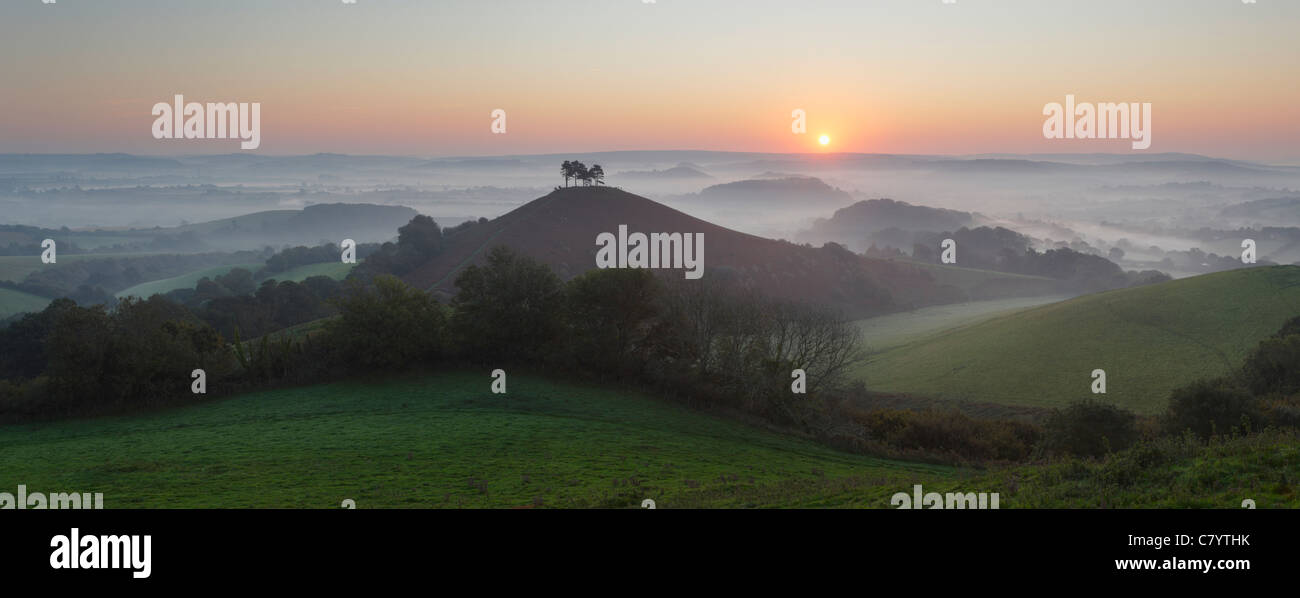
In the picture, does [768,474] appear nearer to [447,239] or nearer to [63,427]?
[63,427]

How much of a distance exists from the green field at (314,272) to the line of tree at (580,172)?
55610mm

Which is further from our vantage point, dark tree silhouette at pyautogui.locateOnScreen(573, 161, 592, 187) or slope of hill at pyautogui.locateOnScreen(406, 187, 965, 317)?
dark tree silhouette at pyautogui.locateOnScreen(573, 161, 592, 187)

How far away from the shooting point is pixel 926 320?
14600 centimetres

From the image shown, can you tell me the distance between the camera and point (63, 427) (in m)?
38.0

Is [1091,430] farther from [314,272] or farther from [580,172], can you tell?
[314,272]

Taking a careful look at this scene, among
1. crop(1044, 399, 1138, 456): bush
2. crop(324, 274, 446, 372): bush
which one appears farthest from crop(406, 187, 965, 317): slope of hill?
crop(1044, 399, 1138, 456): bush

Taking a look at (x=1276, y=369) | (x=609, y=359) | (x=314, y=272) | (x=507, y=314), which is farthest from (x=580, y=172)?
(x=1276, y=369)

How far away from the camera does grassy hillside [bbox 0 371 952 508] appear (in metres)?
23.8

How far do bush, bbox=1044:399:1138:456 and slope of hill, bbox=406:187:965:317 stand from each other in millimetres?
103946

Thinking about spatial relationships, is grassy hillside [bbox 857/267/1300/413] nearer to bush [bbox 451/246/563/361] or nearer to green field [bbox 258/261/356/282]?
bush [bbox 451/246/563/361]

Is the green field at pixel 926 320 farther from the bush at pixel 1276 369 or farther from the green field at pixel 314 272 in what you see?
the green field at pixel 314 272

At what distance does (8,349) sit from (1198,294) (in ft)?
456

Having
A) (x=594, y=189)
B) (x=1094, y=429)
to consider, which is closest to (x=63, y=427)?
(x=1094, y=429)

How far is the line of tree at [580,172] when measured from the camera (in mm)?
171875
